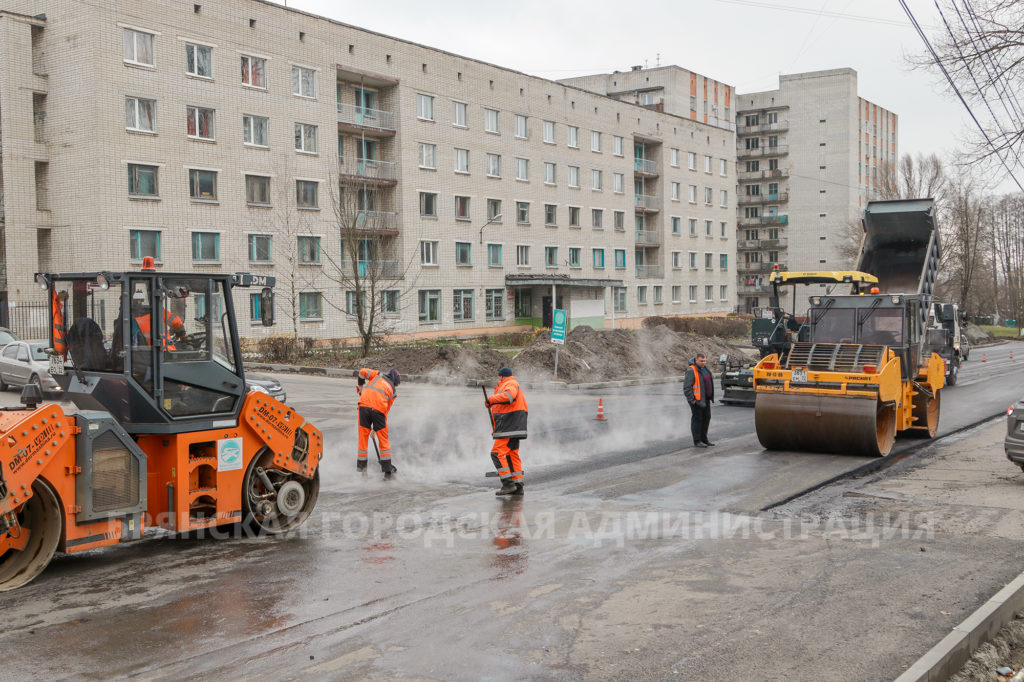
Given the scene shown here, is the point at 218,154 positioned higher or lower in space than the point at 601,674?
higher

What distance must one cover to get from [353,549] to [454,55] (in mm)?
42607

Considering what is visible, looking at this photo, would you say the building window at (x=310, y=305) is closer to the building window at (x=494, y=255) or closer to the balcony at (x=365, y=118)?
the balcony at (x=365, y=118)

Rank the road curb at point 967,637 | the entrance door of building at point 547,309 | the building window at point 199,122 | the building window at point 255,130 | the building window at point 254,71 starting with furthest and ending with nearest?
1. the entrance door of building at point 547,309
2. the building window at point 255,130
3. the building window at point 254,71
4. the building window at point 199,122
5. the road curb at point 967,637

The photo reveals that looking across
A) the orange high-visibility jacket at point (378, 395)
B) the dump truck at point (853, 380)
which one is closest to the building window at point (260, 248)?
the orange high-visibility jacket at point (378, 395)

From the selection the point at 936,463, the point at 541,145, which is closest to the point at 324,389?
the point at 936,463

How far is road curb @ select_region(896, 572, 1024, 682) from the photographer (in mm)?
5402

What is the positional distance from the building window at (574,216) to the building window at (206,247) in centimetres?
2544

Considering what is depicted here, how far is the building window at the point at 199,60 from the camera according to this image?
119ft

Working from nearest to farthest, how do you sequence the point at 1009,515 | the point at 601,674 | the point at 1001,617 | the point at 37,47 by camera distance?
the point at 601,674, the point at 1001,617, the point at 1009,515, the point at 37,47

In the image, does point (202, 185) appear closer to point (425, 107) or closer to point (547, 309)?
point (425, 107)

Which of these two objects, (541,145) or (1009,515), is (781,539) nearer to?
(1009,515)

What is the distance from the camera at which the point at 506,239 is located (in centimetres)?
5122

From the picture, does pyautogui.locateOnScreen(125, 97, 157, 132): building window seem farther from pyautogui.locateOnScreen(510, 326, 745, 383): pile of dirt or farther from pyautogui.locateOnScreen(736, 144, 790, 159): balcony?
pyautogui.locateOnScreen(736, 144, 790, 159): balcony

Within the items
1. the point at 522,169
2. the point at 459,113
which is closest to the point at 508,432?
the point at 459,113
